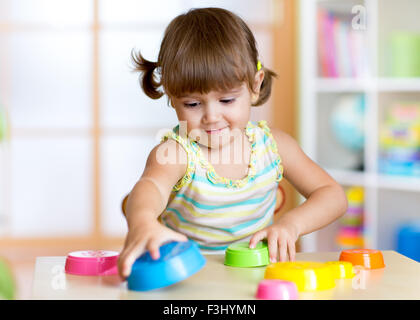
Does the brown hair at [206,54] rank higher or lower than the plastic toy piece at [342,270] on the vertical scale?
higher

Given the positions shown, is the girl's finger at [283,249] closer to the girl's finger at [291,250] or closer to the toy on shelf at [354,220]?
the girl's finger at [291,250]

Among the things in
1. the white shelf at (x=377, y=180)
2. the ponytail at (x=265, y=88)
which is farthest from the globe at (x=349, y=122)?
the ponytail at (x=265, y=88)

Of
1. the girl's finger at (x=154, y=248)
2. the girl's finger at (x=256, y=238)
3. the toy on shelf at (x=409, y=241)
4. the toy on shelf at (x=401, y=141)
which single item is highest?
the toy on shelf at (x=401, y=141)

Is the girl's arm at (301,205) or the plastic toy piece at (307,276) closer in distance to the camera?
the plastic toy piece at (307,276)

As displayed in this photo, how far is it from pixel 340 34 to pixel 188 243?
87.3 inches

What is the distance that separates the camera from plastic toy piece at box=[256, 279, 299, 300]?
614 millimetres

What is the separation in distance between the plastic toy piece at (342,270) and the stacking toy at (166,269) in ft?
0.50

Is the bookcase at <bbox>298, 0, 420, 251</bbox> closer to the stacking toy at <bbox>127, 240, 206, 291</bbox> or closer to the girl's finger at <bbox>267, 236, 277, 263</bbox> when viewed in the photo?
the girl's finger at <bbox>267, 236, 277, 263</bbox>

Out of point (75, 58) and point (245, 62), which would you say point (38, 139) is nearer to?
point (75, 58)

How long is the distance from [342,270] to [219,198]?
0.46 m

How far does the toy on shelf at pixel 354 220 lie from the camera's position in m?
2.70

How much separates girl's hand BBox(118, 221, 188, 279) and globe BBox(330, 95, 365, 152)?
2072 millimetres

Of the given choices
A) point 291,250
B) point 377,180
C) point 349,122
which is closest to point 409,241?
point 377,180
